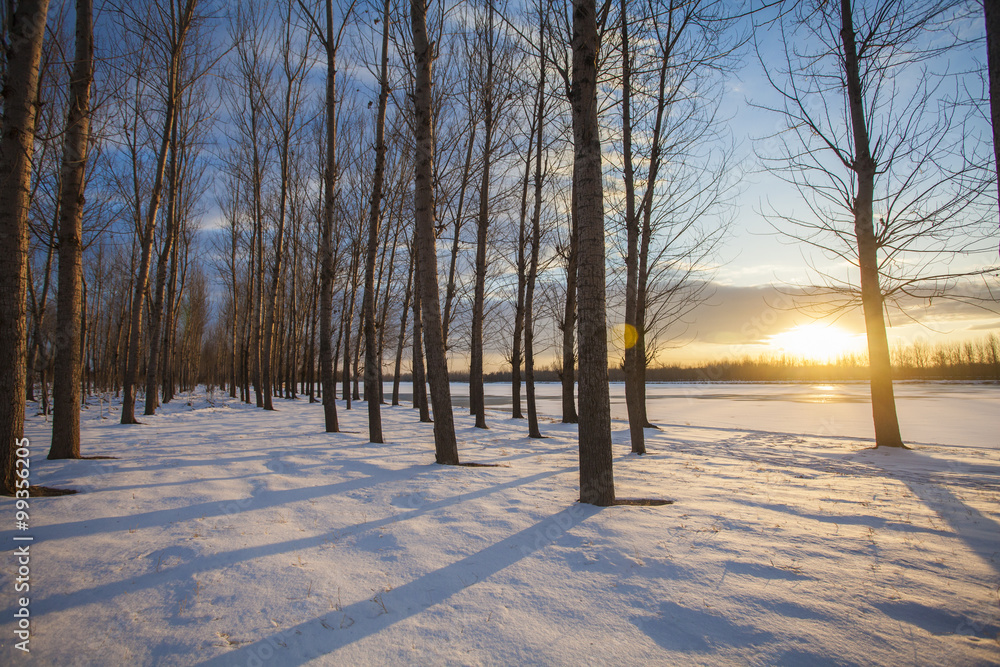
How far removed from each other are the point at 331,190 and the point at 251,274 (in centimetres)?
1199

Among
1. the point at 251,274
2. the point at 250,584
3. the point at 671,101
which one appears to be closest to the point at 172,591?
the point at 250,584

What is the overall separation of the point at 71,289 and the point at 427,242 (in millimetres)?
4279

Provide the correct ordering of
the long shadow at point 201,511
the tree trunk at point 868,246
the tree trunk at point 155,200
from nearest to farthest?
the long shadow at point 201,511, the tree trunk at point 868,246, the tree trunk at point 155,200

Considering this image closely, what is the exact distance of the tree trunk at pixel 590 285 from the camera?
368 centimetres

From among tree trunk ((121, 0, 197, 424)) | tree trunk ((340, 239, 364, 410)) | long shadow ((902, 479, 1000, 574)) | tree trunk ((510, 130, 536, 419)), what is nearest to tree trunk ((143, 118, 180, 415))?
tree trunk ((121, 0, 197, 424))

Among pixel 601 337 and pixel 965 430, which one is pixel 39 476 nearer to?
pixel 601 337

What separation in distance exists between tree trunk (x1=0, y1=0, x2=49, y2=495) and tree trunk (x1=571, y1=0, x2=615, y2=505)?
4757 millimetres

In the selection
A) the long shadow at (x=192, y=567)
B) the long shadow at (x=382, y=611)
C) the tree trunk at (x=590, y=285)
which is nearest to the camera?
the long shadow at (x=382, y=611)

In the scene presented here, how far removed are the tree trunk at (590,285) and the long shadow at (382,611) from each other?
0.95 metres

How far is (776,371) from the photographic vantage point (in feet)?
216

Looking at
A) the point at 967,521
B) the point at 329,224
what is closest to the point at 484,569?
the point at 967,521

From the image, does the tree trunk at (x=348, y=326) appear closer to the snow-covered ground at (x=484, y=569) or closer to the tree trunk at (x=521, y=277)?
the tree trunk at (x=521, y=277)

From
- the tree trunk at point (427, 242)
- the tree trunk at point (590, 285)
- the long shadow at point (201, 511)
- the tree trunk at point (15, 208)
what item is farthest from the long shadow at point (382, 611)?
the tree trunk at point (15, 208)

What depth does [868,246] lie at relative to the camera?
786 cm
